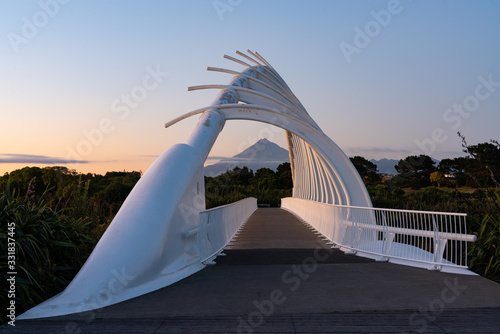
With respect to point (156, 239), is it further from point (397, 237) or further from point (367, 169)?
point (367, 169)

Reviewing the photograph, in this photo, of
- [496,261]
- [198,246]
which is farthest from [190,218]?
[496,261]

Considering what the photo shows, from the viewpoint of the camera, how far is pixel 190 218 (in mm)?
9805

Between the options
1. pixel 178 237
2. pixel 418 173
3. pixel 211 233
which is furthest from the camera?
pixel 418 173

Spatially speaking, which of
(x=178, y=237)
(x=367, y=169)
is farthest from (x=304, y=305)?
(x=367, y=169)

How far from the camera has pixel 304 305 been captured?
637 centimetres

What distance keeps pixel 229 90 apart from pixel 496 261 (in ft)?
48.5

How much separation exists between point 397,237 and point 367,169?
93.2m

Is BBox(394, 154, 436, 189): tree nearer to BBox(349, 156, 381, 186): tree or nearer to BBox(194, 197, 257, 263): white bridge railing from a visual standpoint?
BBox(349, 156, 381, 186): tree

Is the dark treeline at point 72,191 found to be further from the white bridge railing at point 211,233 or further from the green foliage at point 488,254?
the green foliage at point 488,254

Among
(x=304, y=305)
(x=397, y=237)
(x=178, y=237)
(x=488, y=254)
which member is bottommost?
(x=304, y=305)

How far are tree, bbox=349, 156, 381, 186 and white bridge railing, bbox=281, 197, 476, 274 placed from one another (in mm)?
84173

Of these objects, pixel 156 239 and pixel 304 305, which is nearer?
pixel 304 305

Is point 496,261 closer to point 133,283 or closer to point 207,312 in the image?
point 207,312

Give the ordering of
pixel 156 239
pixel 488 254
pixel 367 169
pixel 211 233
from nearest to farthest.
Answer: pixel 156 239, pixel 488 254, pixel 211 233, pixel 367 169
